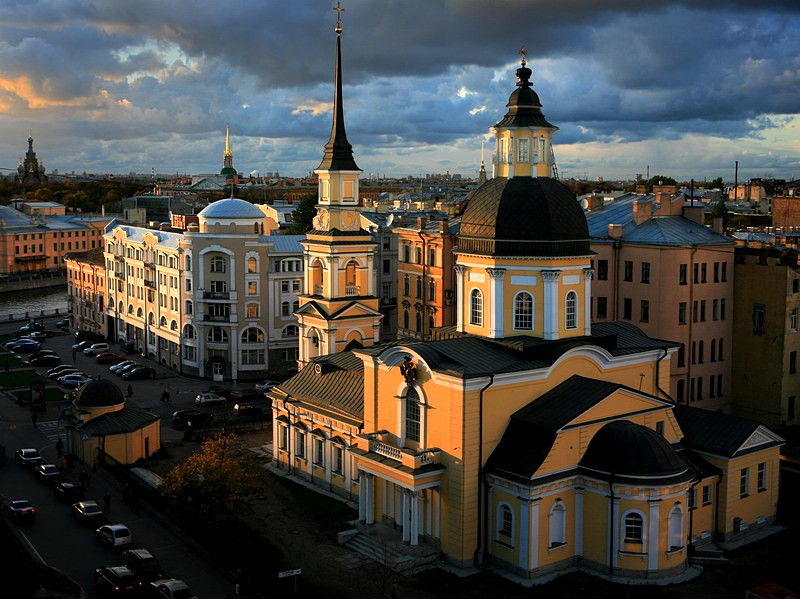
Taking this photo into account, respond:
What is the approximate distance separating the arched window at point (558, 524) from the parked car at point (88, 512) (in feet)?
51.0

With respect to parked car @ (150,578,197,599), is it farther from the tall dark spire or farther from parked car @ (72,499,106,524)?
the tall dark spire

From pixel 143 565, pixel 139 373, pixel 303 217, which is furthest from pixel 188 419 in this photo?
pixel 303 217

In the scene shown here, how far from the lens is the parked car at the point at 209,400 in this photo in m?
48.7

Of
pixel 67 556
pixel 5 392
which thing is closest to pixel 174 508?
pixel 67 556

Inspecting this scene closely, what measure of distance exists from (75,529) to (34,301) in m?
75.9

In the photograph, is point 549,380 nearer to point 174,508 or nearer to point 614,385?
point 614,385

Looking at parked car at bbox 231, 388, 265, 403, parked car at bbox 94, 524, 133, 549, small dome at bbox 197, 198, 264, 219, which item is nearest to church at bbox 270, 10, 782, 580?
parked car at bbox 94, 524, 133, 549

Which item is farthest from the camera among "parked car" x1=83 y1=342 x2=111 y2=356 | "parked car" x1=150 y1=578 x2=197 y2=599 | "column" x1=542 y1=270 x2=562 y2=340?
"parked car" x1=83 y1=342 x2=111 y2=356

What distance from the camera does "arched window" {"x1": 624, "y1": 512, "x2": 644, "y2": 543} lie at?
85.1ft

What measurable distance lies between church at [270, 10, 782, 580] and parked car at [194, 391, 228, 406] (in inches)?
566

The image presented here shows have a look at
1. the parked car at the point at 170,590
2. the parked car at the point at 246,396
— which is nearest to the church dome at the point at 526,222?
the parked car at the point at 170,590

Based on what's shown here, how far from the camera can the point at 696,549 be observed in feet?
93.4

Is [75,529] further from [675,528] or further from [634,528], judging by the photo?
[675,528]

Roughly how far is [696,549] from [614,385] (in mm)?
5991
